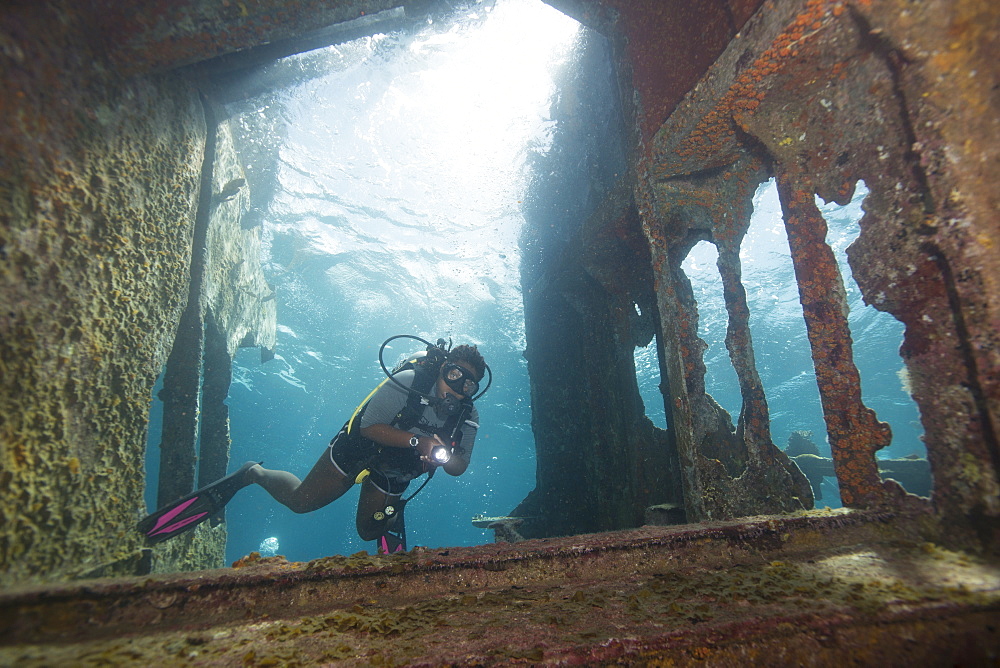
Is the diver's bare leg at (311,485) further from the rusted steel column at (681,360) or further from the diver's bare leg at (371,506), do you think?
the rusted steel column at (681,360)

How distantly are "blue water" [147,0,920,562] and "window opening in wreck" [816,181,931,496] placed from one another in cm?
19

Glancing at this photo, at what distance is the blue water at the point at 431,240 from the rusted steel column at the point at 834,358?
582 cm

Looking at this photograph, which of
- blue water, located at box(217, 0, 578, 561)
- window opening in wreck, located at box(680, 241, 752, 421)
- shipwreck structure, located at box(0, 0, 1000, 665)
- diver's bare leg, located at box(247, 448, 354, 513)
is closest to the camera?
shipwreck structure, located at box(0, 0, 1000, 665)

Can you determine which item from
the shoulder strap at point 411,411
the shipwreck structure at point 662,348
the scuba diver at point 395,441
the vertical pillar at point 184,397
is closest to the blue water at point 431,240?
the vertical pillar at point 184,397

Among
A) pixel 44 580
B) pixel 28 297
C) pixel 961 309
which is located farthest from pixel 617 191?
pixel 44 580

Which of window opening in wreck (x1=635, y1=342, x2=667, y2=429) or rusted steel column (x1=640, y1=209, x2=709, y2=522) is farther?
window opening in wreck (x1=635, y1=342, x2=667, y2=429)

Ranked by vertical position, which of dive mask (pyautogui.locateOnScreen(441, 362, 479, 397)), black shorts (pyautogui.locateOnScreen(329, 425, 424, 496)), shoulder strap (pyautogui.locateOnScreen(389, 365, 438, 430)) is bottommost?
black shorts (pyautogui.locateOnScreen(329, 425, 424, 496))

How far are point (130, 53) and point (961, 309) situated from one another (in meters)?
4.96

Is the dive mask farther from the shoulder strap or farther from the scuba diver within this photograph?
the shoulder strap

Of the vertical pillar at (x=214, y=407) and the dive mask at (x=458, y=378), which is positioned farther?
the vertical pillar at (x=214, y=407)

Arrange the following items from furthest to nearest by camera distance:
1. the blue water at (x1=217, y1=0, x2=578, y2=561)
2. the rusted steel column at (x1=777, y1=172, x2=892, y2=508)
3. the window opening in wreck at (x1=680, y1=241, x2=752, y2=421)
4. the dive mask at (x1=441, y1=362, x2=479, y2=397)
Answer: the window opening in wreck at (x1=680, y1=241, x2=752, y2=421), the blue water at (x1=217, y1=0, x2=578, y2=561), the dive mask at (x1=441, y1=362, x2=479, y2=397), the rusted steel column at (x1=777, y1=172, x2=892, y2=508)

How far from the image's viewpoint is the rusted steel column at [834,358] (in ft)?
7.14

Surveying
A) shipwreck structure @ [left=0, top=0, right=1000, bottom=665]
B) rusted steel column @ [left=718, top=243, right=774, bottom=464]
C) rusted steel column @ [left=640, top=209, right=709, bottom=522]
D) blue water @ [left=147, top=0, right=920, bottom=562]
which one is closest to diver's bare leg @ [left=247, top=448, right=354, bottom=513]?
shipwreck structure @ [left=0, top=0, right=1000, bottom=665]

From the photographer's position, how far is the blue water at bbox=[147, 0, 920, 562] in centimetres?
963
